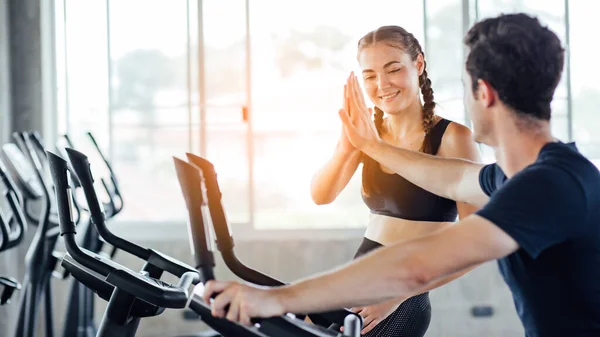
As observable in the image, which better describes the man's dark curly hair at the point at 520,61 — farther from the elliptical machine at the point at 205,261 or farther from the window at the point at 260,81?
the window at the point at 260,81

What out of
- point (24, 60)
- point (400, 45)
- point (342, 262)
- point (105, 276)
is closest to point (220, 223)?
point (105, 276)

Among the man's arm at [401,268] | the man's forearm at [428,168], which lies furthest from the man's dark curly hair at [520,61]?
the man's forearm at [428,168]

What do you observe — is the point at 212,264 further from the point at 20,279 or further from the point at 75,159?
the point at 20,279

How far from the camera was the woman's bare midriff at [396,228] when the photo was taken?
1.85 meters

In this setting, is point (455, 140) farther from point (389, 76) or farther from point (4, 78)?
point (4, 78)

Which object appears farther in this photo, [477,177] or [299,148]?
[299,148]

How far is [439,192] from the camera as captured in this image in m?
1.71

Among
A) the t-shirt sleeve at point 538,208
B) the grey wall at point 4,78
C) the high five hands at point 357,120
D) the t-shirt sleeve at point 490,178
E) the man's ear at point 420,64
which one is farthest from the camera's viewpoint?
the grey wall at point 4,78

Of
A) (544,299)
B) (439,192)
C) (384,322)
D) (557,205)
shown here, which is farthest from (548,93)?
(384,322)

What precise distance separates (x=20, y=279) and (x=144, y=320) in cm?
76

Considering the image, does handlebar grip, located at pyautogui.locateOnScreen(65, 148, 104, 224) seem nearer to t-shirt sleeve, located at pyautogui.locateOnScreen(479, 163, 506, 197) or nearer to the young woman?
the young woman

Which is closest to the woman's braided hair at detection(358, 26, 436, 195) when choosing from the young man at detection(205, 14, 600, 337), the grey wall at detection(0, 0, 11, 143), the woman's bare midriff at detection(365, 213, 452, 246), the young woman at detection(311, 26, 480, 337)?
the young woman at detection(311, 26, 480, 337)

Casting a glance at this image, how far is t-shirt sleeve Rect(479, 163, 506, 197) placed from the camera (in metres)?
1.42

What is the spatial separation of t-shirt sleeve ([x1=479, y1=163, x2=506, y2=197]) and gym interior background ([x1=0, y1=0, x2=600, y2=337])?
2.50 m
